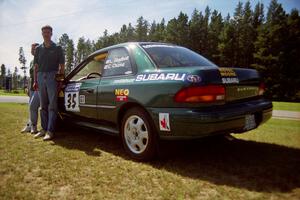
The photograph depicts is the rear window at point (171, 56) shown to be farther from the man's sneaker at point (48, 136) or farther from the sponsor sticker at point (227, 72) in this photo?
the man's sneaker at point (48, 136)

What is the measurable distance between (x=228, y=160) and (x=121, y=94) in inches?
63.1

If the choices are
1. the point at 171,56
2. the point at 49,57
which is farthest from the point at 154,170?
the point at 49,57

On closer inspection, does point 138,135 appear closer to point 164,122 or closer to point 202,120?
point 164,122

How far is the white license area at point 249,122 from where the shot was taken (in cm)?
322

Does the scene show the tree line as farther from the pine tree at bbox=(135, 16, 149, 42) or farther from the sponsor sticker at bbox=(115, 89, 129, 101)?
the sponsor sticker at bbox=(115, 89, 129, 101)

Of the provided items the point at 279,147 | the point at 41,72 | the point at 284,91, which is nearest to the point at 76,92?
the point at 41,72

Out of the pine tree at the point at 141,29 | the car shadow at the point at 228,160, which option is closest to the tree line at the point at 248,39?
the pine tree at the point at 141,29

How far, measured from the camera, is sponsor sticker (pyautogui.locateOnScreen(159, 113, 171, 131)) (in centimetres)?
305

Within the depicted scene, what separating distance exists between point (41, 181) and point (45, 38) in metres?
2.95

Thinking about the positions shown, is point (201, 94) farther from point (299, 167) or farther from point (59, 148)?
point (59, 148)

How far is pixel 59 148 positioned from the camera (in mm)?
4199

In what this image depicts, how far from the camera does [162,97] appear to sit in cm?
311

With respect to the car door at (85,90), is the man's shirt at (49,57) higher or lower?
higher

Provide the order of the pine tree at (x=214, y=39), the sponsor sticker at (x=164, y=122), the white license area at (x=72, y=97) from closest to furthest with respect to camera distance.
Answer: the sponsor sticker at (x=164, y=122), the white license area at (x=72, y=97), the pine tree at (x=214, y=39)
